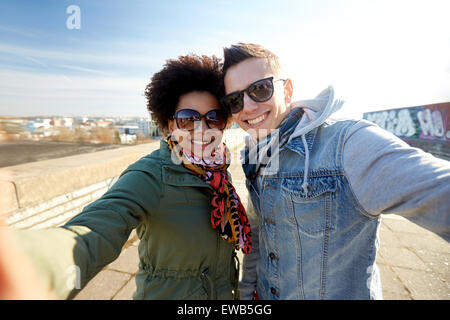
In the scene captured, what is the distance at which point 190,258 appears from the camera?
1180 millimetres

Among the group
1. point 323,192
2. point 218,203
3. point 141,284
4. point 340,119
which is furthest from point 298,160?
point 141,284

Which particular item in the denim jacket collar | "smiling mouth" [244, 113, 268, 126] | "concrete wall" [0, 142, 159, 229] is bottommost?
"concrete wall" [0, 142, 159, 229]

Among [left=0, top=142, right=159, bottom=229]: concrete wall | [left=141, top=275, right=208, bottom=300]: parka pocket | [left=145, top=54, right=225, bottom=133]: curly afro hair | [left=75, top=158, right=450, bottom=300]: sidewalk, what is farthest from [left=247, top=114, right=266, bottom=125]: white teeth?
[left=75, top=158, right=450, bottom=300]: sidewalk

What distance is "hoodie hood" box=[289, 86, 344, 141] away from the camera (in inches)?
43.6

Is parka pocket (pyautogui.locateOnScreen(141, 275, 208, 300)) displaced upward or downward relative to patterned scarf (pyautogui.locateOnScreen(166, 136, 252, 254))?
downward

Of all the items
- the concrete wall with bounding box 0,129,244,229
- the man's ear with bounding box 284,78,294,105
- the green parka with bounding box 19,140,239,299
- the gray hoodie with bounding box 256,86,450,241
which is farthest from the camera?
the concrete wall with bounding box 0,129,244,229

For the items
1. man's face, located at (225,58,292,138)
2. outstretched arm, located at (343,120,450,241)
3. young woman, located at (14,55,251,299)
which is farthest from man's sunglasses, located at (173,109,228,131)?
outstretched arm, located at (343,120,450,241)

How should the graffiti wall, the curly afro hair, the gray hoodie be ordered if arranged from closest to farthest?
the gray hoodie, the curly afro hair, the graffiti wall

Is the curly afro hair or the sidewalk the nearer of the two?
the curly afro hair

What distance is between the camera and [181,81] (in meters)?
1.77

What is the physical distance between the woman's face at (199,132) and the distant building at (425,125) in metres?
14.9

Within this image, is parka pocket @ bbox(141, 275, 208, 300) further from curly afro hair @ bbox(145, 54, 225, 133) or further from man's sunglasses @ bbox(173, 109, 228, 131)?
curly afro hair @ bbox(145, 54, 225, 133)

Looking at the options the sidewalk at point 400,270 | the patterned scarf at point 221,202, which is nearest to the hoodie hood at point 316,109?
the patterned scarf at point 221,202

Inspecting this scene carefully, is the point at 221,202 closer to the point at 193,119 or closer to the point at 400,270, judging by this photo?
the point at 193,119
